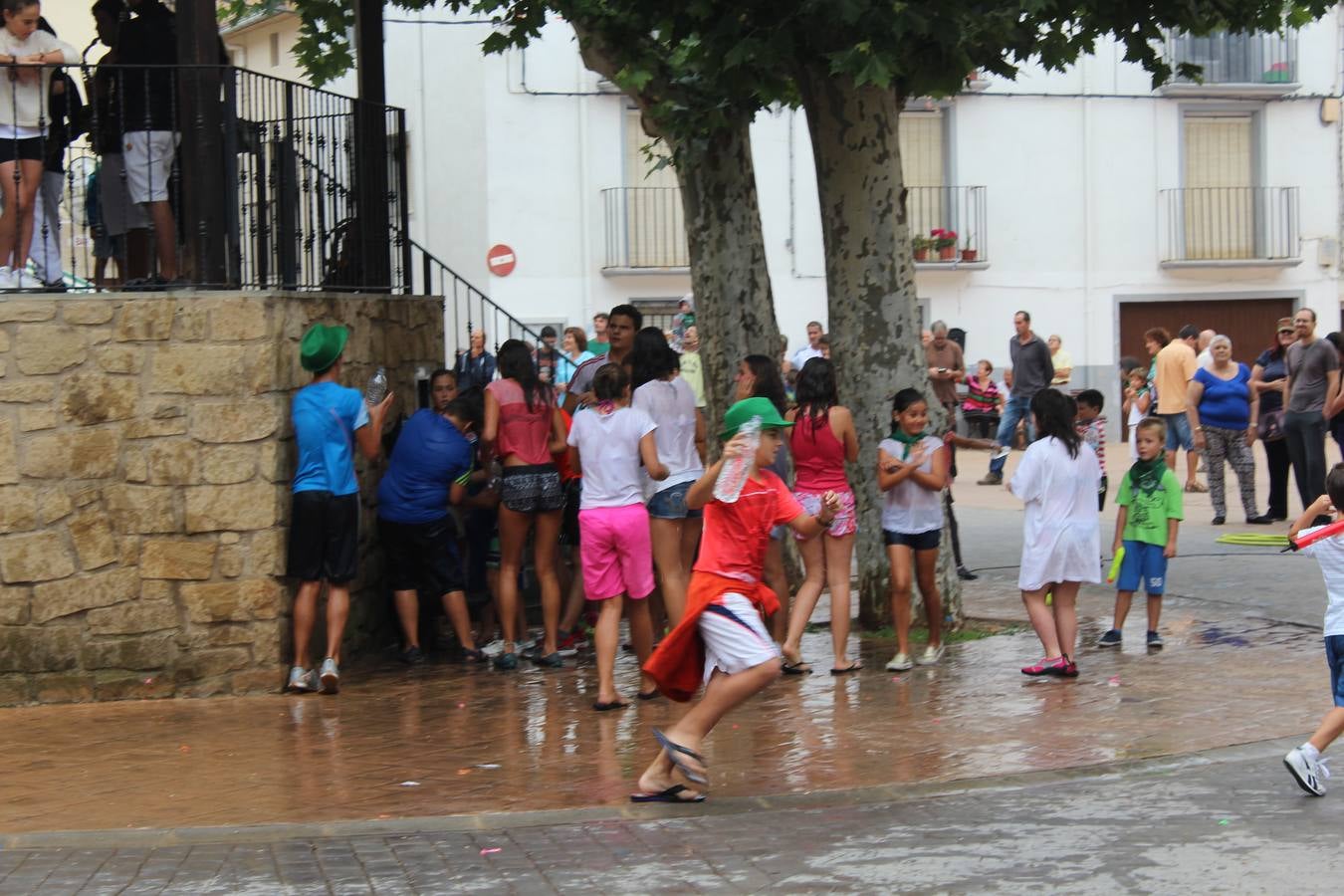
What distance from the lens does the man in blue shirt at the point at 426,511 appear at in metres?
10.2

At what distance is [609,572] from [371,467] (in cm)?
247

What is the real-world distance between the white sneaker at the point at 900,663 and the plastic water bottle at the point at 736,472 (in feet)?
9.40

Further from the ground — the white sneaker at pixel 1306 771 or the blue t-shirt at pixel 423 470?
the blue t-shirt at pixel 423 470

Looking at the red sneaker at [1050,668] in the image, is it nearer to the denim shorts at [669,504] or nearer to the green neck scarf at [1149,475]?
the green neck scarf at [1149,475]

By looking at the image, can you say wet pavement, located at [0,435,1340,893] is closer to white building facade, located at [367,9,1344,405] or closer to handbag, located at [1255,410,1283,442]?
handbag, located at [1255,410,1283,442]

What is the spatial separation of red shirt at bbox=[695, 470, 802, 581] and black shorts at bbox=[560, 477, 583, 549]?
3.72 meters

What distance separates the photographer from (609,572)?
9.01 metres

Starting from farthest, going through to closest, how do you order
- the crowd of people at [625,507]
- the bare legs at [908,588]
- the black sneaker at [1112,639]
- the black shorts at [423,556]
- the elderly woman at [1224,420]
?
the elderly woman at [1224,420]
the black shorts at [423,556]
the black sneaker at [1112,639]
the bare legs at [908,588]
the crowd of people at [625,507]

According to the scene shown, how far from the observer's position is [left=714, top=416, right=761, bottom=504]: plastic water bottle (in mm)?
6969

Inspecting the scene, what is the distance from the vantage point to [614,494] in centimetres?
902

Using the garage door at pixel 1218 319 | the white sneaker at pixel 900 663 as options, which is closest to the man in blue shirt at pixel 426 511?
the white sneaker at pixel 900 663

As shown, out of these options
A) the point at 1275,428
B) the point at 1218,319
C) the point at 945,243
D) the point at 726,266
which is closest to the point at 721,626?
the point at 726,266

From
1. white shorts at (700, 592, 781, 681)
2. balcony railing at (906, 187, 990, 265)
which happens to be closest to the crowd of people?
white shorts at (700, 592, 781, 681)

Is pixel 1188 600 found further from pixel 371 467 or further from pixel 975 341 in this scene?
pixel 975 341
